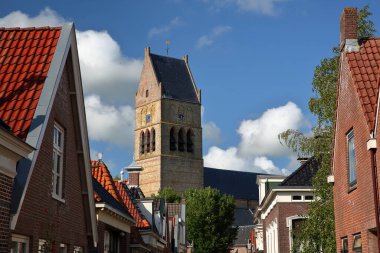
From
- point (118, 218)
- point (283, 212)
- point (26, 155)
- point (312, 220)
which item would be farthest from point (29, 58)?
point (283, 212)

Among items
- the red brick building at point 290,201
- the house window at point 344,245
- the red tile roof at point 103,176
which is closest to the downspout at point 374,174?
the house window at point 344,245

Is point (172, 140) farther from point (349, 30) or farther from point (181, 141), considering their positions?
point (349, 30)

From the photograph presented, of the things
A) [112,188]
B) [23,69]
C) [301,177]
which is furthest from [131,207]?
[23,69]

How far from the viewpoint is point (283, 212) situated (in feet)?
105

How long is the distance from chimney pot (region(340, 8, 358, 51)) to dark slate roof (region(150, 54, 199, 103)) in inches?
4536

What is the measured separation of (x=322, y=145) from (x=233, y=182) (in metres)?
126

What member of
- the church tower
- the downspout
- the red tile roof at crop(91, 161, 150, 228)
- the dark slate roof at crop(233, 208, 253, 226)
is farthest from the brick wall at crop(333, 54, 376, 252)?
the dark slate roof at crop(233, 208, 253, 226)

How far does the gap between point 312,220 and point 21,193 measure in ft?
46.0

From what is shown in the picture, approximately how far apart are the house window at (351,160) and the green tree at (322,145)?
238 inches

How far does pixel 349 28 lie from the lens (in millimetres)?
16797

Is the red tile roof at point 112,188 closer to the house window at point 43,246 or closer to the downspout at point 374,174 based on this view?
the house window at point 43,246

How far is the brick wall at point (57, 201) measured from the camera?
465 inches

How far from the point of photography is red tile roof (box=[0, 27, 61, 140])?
11.6 m

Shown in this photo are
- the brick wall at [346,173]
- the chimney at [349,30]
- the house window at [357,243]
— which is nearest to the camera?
the brick wall at [346,173]
